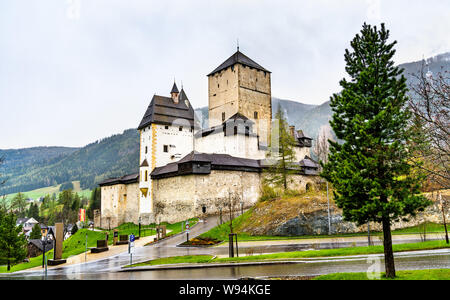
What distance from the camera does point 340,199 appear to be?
11.0 meters

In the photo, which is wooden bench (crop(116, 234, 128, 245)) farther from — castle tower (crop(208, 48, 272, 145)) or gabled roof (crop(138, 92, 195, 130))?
castle tower (crop(208, 48, 272, 145))

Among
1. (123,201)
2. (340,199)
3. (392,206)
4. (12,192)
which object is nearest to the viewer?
(392,206)

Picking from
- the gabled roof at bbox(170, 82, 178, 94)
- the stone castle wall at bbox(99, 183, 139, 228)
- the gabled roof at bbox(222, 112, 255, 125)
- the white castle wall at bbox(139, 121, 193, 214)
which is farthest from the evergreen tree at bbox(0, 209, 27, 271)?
the gabled roof at bbox(170, 82, 178, 94)

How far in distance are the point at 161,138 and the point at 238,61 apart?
18.6 meters

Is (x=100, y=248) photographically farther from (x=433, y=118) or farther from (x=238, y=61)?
(x=238, y=61)

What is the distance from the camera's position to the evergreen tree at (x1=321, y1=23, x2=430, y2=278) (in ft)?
33.1

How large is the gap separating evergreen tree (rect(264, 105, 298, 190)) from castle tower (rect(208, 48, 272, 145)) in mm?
10406

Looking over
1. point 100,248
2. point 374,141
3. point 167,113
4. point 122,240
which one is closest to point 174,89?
point 167,113

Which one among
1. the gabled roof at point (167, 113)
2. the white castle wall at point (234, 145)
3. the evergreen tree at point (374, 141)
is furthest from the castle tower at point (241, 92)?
the evergreen tree at point (374, 141)

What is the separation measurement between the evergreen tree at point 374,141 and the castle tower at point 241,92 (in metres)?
45.2
